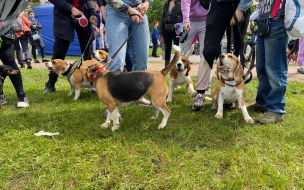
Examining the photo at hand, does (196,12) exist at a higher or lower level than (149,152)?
higher

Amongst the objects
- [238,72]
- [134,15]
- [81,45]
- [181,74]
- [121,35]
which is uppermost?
[134,15]

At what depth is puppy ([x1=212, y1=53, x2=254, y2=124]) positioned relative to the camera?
3.75m

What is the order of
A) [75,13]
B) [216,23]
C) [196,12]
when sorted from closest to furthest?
[216,23] < [75,13] < [196,12]

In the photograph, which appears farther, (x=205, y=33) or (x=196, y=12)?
(x=196, y=12)

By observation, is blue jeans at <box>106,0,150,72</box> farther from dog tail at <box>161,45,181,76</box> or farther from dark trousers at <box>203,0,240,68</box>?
dark trousers at <box>203,0,240,68</box>

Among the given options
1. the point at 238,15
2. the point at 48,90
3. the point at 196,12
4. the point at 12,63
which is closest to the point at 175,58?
the point at 238,15

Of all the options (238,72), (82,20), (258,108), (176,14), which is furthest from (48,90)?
(258,108)

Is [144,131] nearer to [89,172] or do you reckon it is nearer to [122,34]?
[89,172]

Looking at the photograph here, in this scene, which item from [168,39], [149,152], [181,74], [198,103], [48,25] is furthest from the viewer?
[48,25]

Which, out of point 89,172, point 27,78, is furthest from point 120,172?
point 27,78

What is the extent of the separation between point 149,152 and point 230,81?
5.83 feet

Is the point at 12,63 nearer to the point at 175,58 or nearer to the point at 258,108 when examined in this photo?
the point at 175,58

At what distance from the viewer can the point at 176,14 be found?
18.8 ft

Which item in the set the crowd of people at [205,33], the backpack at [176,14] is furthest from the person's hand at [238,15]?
the backpack at [176,14]
